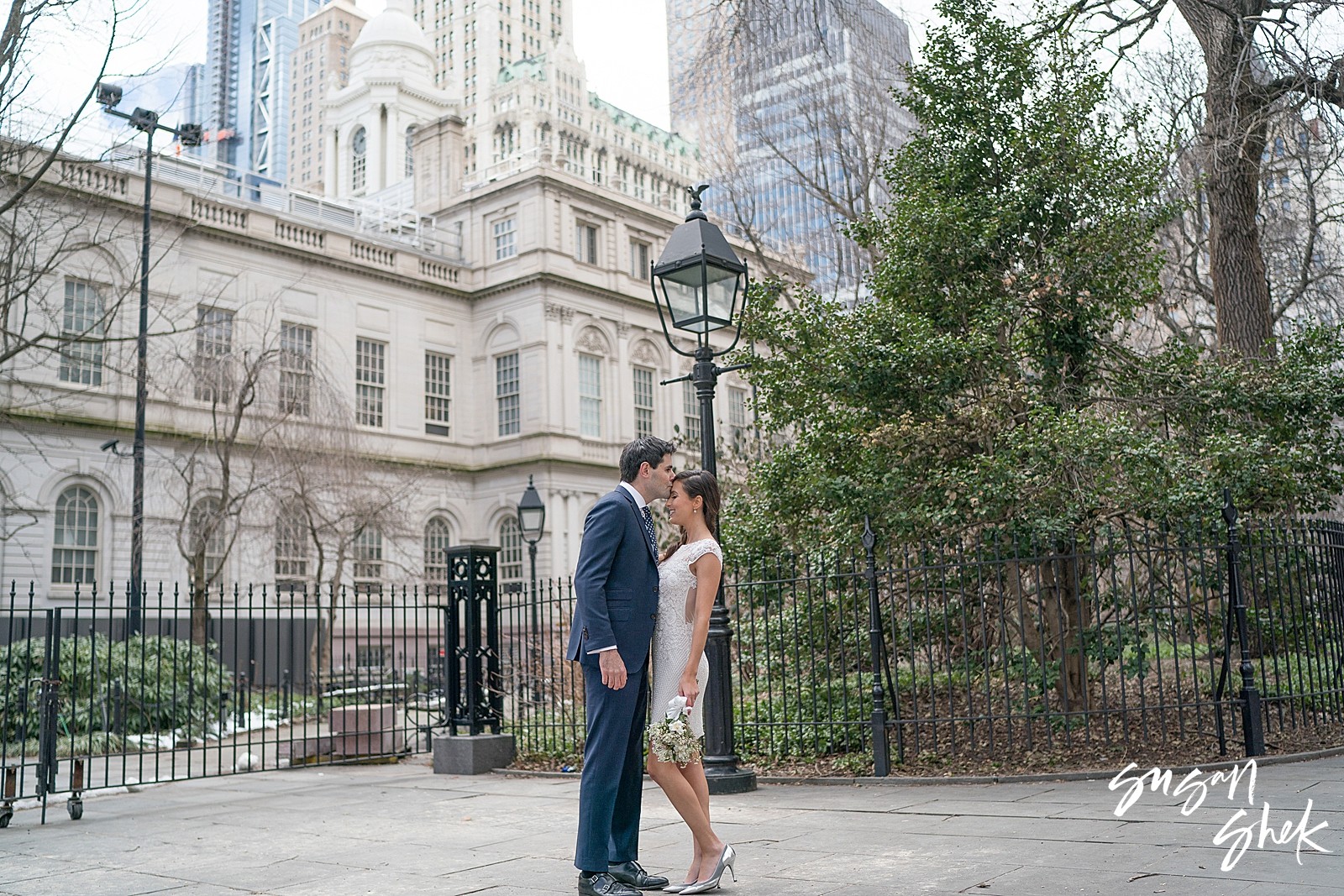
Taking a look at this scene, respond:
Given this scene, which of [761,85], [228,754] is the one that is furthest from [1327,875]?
[761,85]

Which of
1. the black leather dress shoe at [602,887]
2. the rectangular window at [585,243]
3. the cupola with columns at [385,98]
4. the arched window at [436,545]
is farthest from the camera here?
the cupola with columns at [385,98]

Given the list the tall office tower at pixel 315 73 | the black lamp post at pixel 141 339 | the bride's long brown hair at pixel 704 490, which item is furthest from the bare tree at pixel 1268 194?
the tall office tower at pixel 315 73

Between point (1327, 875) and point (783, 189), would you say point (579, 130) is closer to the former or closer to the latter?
point (783, 189)

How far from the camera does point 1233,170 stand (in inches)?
505

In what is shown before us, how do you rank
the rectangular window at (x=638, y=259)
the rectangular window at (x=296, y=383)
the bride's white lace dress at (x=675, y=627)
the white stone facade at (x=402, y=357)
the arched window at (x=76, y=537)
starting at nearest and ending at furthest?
the bride's white lace dress at (x=675, y=627)
the rectangular window at (x=296, y=383)
the arched window at (x=76, y=537)
the white stone facade at (x=402, y=357)
the rectangular window at (x=638, y=259)

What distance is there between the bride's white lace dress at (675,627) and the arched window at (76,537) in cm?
2707

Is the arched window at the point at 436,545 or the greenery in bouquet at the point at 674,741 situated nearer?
the greenery in bouquet at the point at 674,741

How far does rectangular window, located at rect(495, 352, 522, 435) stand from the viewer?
38656 millimetres

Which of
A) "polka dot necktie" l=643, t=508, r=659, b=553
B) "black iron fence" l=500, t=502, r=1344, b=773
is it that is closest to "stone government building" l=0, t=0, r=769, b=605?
"black iron fence" l=500, t=502, r=1344, b=773

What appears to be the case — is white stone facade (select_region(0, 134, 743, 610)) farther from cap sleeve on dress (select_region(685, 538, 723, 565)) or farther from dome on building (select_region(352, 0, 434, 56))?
dome on building (select_region(352, 0, 434, 56))

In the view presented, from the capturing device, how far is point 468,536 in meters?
38.3

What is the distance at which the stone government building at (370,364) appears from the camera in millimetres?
27375

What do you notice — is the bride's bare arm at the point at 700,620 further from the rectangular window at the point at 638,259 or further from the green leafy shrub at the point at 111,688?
the rectangular window at the point at 638,259

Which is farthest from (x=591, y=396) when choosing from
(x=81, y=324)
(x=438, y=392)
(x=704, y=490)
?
(x=704, y=490)
